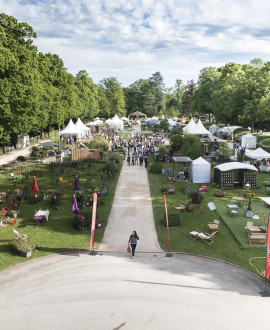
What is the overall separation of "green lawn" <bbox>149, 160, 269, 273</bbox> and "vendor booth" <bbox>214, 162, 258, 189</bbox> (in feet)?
4.56

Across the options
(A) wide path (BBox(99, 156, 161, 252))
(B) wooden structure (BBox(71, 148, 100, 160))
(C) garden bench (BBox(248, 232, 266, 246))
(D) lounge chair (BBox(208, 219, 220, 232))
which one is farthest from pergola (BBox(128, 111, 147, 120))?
(C) garden bench (BBox(248, 232, 266, 246))

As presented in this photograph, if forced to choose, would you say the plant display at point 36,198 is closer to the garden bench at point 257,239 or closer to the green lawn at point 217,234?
the green lawn at point 217,234

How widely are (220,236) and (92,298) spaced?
24.6 ft

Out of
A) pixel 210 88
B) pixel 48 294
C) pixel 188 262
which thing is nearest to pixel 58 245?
pixel 48 294

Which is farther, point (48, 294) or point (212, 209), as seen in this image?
point (212, 209)

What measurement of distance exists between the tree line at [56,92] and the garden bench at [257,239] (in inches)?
931

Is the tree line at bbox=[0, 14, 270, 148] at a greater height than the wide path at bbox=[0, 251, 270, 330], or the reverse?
the tree line at bbox=[0, 14, 270, 148]

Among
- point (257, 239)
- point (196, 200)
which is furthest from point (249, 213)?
point (257, 239)

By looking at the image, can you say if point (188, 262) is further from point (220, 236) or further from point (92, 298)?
point (92, 298)

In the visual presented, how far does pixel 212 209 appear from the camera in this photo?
57.1ft

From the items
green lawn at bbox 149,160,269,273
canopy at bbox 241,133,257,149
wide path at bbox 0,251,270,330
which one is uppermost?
canopy at bbox 241,133,257,149

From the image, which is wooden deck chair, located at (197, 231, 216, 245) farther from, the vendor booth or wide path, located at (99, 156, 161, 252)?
the vendor booth

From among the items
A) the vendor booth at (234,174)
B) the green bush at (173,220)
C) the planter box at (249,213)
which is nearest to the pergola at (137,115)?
the vendor booth at (234,174)

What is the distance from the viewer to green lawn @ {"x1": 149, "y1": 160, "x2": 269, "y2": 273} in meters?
12.7
